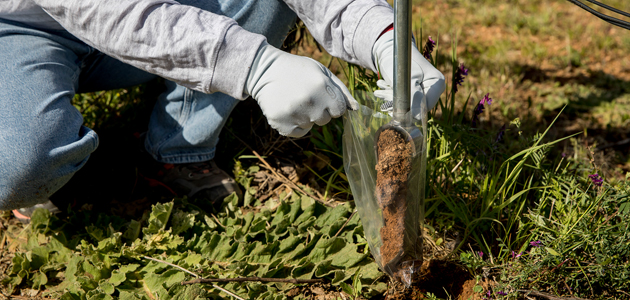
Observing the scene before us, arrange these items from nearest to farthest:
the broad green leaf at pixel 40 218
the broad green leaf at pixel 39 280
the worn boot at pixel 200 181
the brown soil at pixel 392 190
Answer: the brown soil at pixel 392 190 < the broad green leaf at pixel 39 280 < the broad green leaf at pixel 40 218 < the worn boot at pixel 200 181

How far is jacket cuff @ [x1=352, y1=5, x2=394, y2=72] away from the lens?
1.40 m

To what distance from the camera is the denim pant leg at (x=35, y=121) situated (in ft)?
4.59

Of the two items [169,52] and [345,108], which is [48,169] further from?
[345,108]

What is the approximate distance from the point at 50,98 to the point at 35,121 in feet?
0.29

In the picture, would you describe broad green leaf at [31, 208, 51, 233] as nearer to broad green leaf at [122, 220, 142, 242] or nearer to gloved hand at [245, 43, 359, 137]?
broad green leaf at [122, 220, 142, 242]

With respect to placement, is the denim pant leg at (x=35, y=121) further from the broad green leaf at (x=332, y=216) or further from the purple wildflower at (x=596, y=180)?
the purple wildflower at (x=596, y=180)

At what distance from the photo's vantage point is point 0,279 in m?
1.57

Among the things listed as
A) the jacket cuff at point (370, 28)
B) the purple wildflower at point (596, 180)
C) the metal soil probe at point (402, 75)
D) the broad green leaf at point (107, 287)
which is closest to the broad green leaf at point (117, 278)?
the broad green leaf at point (107, 287)

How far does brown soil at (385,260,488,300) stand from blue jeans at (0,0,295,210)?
926 mm

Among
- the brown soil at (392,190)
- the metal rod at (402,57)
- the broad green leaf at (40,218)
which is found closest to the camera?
the metal rod at (402,57)

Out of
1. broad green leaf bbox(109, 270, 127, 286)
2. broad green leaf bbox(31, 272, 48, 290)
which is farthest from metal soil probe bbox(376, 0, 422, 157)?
broad green leaf bbox(31, 272, 48, 290)

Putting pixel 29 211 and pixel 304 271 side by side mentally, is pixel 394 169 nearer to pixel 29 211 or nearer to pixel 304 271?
pixel 304 271

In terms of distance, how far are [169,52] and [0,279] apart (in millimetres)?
1049

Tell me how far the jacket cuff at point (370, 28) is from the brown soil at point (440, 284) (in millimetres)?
661
